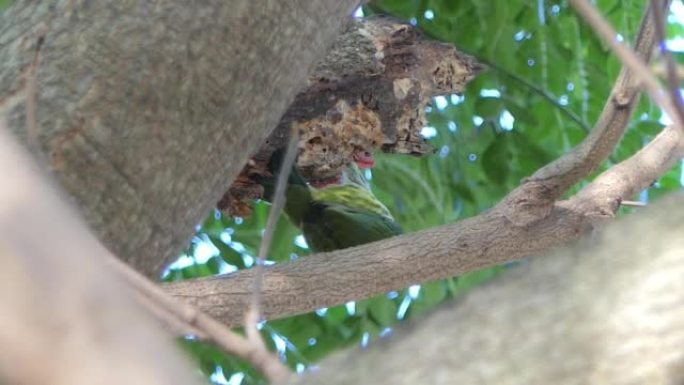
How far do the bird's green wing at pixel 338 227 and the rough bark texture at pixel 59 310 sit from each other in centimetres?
133

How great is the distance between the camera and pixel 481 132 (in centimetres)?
227

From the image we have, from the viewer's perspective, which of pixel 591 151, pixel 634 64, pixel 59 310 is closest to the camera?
pixel 59 310

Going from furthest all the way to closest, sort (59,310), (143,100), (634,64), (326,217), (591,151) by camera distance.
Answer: (326,217), (591,151), (143,100), (634,64), (59,310)

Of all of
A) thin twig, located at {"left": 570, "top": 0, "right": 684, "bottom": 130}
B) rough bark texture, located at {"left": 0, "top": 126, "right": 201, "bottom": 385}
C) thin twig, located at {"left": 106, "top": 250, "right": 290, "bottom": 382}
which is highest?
thin twig, located at {"left": 570, "top": 0, "right": 684, "bottom": 130}

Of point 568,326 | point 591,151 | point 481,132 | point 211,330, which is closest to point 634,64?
point 568,326

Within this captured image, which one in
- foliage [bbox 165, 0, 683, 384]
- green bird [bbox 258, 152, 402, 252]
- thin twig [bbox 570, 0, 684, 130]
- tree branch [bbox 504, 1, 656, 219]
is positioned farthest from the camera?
foliage [bbox 165, 0, 683, 384]

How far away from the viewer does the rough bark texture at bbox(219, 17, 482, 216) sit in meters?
1.81

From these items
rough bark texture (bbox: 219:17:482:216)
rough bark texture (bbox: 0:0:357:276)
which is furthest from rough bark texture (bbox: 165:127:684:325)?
rough bark texture (bbox: 219:17:482:216)

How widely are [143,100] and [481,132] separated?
1.29m

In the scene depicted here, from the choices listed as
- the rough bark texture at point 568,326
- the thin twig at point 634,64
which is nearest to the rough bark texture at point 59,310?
the rough bark texture at point 568,326

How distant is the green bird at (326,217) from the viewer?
69.9 inches

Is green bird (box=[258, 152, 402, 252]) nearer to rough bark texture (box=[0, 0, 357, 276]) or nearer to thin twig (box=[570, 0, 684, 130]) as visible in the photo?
rough bark texture (box=[0, 0, 357, 276])

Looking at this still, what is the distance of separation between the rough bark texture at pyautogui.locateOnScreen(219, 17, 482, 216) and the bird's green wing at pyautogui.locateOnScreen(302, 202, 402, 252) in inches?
3.9

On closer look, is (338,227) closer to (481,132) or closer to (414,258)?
(414,258)
